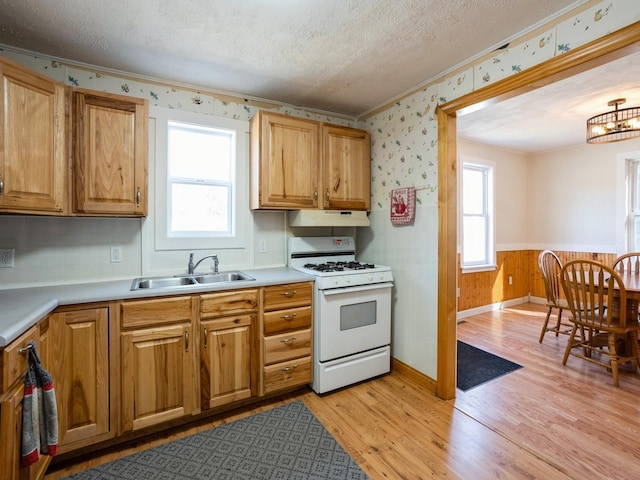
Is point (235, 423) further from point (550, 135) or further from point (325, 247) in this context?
point (550, 135)

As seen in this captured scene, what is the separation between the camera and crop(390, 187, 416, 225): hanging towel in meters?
2.60

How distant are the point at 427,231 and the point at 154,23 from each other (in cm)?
225

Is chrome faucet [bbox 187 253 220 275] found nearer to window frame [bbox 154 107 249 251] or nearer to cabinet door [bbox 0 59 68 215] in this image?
window frame [bbox 154 107 249 251]

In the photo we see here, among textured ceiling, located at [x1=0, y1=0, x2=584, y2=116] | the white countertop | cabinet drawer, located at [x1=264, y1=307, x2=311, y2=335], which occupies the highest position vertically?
textured ceiling, located at [x1=0, y1=0, x2=584, y2=116]

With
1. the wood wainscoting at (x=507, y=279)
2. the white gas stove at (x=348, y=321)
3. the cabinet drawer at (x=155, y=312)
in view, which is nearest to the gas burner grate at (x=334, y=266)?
the white gas stove at (x=348, y=321)

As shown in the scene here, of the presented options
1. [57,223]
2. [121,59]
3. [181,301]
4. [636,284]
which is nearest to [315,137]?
[121,59]

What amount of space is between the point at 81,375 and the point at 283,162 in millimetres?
1922

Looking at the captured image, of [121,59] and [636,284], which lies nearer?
[121,59]

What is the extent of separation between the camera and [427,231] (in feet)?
8.20

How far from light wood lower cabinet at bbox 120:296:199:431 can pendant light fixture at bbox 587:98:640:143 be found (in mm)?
3766

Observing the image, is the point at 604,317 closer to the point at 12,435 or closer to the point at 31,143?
the point at 12,435

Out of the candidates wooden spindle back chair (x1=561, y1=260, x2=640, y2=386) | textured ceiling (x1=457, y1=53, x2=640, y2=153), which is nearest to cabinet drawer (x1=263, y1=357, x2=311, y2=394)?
wooden spindle back chair (x1=561, y1=260, x2=640, y2=386)

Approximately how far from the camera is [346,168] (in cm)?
290

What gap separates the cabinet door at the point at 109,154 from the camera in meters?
1.95
